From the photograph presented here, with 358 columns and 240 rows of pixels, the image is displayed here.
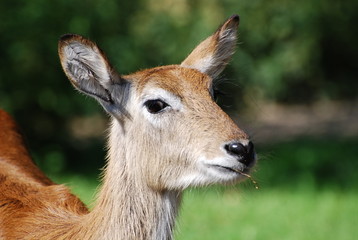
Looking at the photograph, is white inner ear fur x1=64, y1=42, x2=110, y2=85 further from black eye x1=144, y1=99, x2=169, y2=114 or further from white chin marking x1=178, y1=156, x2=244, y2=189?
white chin marking x1=178, y1=156, x2=244, y2=189

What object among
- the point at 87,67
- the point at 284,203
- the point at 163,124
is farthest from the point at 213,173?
the point at 284,203

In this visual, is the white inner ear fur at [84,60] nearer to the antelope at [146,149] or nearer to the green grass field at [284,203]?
the antelope at [146,149]

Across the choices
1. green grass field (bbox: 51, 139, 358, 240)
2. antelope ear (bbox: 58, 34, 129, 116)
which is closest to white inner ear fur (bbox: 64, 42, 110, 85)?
antelope ear (bbox: 58, 34, 129, 116)

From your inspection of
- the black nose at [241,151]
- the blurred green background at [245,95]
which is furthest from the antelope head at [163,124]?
the blurred green background at [245,95]

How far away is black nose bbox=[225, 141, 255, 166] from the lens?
15.3ft

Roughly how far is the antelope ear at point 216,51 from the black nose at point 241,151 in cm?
112

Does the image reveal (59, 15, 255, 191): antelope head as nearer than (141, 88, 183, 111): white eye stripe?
Yes

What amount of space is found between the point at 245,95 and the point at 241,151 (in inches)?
425

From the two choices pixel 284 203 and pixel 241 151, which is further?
pixel 284 203

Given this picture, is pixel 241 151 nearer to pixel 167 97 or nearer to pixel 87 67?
pixel 167 97

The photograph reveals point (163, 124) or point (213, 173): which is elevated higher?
point (163, 124)

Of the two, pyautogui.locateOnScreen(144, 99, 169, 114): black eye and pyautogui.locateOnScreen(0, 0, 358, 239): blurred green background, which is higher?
pyautogui.locateOnScreen(0, 0, 358, 239): blurred green background

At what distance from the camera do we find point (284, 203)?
1010 cm

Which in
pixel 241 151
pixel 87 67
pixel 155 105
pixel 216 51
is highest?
pixel 216 51
